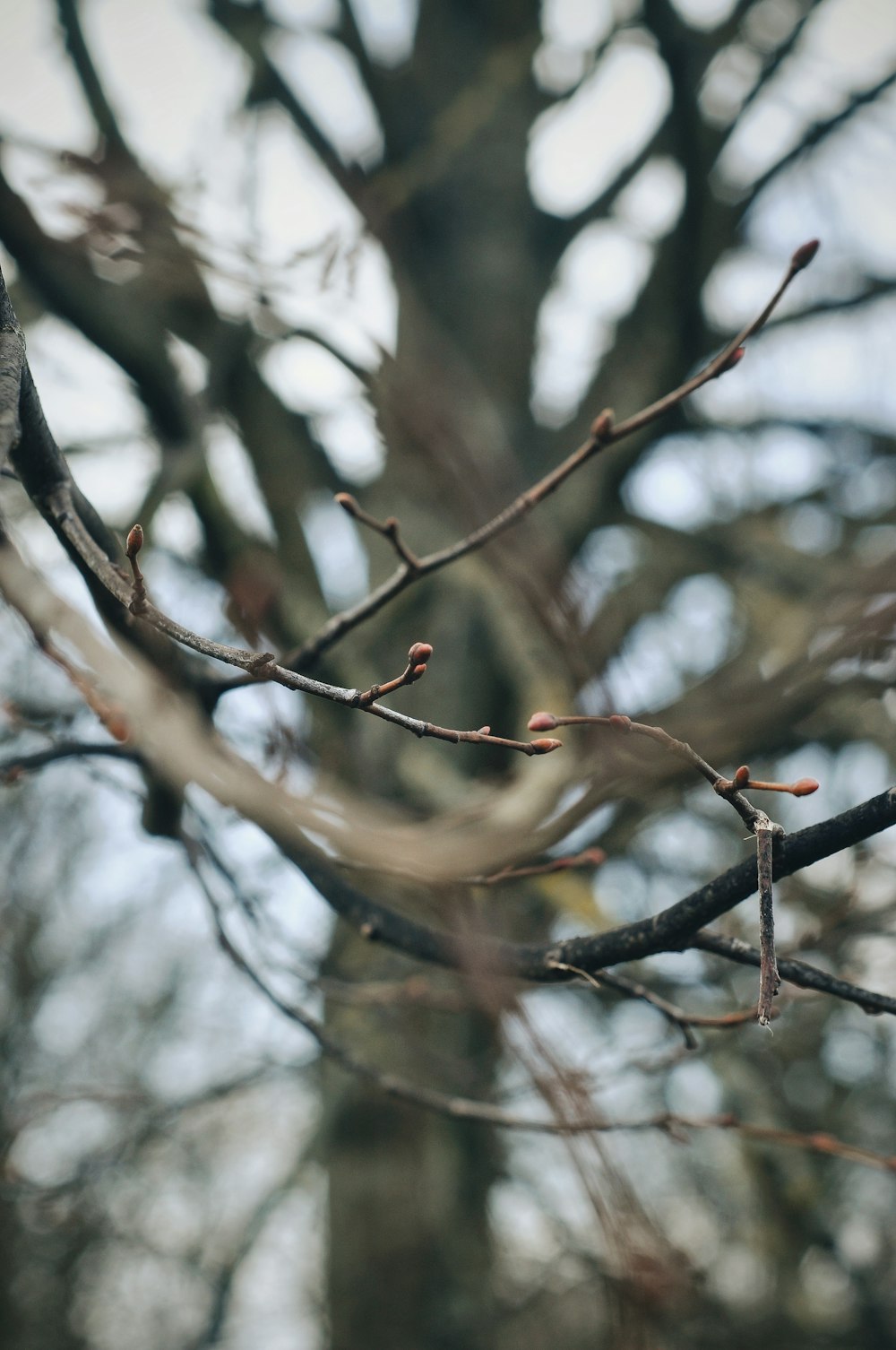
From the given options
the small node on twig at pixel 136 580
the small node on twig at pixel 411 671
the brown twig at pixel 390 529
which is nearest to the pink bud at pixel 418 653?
the small node on twig at pixel 411 671

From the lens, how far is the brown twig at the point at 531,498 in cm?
86

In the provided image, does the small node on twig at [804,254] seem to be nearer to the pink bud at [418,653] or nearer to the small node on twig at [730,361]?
the small node on twig at [730,361]

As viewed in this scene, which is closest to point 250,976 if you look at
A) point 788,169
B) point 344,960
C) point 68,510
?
point 68,510

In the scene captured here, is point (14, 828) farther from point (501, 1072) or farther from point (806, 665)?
point (806, 665)

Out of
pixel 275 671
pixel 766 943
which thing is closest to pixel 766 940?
pixel 766 943

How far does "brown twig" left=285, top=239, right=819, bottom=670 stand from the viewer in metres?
0.86

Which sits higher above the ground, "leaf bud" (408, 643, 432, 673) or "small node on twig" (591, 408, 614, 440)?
"small node on twig" (591, 408, 614, 440)

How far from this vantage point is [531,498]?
0.98 m

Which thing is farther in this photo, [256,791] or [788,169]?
[788,169]

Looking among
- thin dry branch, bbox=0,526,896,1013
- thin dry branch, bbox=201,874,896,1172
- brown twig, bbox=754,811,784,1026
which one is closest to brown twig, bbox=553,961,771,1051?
thin dry branch, bbox=0,526,896,1013

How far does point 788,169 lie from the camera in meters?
2.63

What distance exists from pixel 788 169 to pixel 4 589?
106 inches

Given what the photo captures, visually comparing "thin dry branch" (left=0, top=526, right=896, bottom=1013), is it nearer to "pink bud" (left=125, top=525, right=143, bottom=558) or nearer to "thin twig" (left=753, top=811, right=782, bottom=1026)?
"thin twig" (left=753, top=811, right=782, bottom=1026)

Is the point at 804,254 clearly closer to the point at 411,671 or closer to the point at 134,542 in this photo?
the point at 411,671
